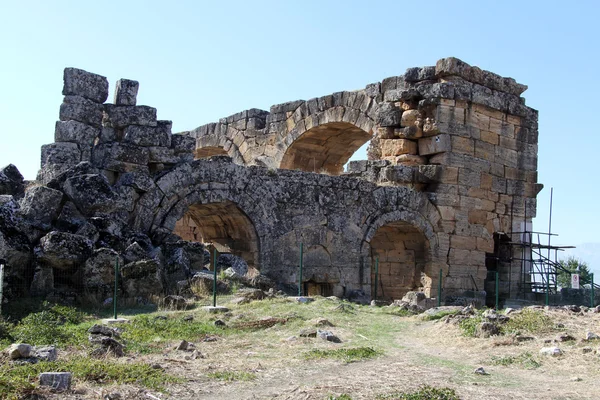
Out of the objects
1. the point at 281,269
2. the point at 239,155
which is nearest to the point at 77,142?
the point at 281,269

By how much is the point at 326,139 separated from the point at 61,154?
9126 millimetres

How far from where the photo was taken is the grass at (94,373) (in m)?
5.88

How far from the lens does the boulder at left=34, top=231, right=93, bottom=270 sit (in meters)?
10.2

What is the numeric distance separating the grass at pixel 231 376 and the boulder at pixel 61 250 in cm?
437

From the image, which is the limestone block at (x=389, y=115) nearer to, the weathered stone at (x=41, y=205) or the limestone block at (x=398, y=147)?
the limestone block at (x=398, y=147)

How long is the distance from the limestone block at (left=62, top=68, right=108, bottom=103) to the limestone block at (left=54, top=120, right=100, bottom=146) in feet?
1.75

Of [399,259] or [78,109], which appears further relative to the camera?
[399,259]

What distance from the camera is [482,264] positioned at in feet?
56.2

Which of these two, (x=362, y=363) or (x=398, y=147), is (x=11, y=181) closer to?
(x=362, y=363)

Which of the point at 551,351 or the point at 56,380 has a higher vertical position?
the point at 551,351

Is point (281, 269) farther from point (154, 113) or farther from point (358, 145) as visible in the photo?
point (358, 145)

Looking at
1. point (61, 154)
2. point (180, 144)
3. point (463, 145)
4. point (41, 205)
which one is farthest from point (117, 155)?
point (463, 145)

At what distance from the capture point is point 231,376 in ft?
21.9

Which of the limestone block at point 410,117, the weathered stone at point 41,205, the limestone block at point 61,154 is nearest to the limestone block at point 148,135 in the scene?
the limestone block at point 61,154
